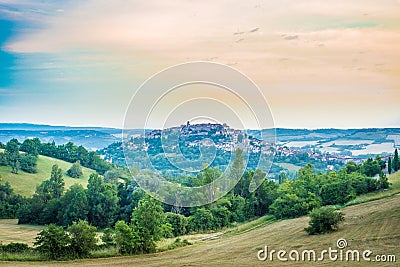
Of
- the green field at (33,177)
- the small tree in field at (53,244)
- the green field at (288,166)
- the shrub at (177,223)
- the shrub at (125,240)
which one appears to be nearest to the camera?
the small tree in field at (53,244)

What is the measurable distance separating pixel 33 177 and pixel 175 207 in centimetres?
3888

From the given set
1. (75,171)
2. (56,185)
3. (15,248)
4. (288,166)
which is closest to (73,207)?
(56,185)

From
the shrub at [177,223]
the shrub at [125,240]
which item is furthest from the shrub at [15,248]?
the shrub at [177,223]

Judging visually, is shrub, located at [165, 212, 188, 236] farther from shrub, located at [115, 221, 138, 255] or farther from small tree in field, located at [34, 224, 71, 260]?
small tree in field, located at [34, 224, 71, 260]

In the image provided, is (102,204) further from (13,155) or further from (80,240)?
(13,155)

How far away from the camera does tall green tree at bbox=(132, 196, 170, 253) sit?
3359 cm

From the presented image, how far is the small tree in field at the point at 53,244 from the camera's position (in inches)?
1241

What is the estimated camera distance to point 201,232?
50.8 meters

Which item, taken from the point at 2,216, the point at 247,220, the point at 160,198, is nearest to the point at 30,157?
the point at 2,216

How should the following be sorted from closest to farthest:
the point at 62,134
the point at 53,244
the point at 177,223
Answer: the point at 53,244 < the point at 177,223 < the point at 62,134

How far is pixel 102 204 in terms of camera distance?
210 ft

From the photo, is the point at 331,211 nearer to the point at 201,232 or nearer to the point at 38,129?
the point at 201,232

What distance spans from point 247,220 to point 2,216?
116 ft

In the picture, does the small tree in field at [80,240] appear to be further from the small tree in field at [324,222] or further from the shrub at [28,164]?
the shrub at [28,164]
